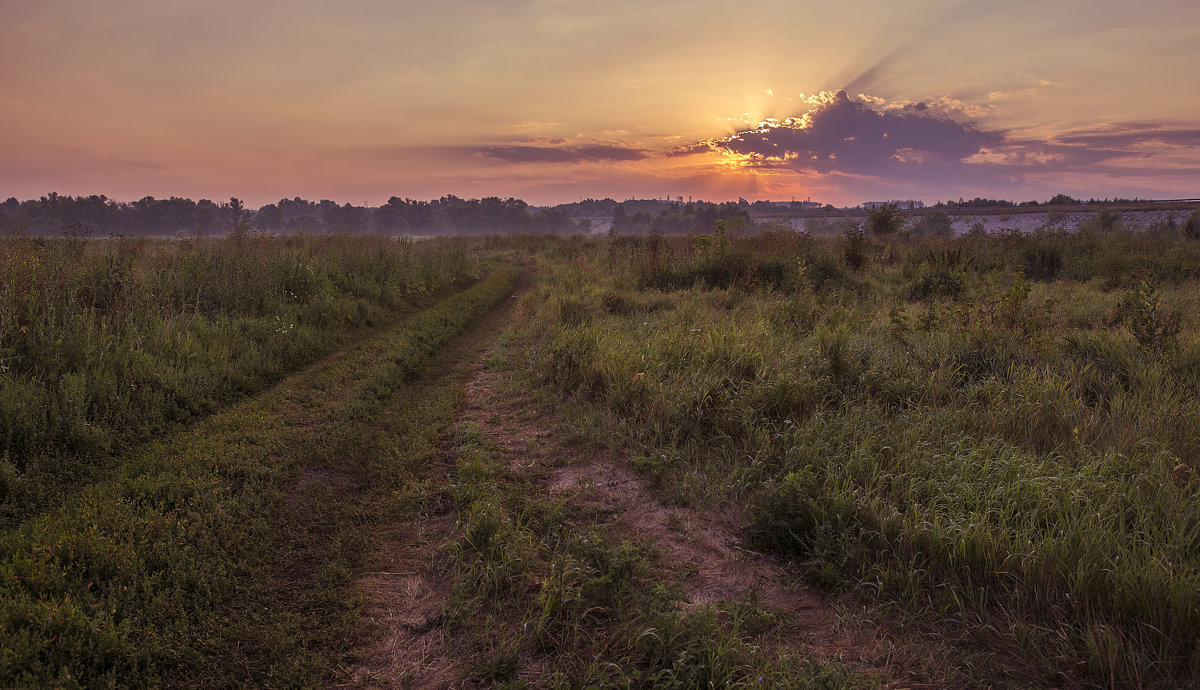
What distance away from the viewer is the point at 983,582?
3254mm

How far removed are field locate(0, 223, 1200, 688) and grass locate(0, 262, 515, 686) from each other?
0.9 inches

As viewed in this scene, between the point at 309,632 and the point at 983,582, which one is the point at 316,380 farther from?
the point at 983,582

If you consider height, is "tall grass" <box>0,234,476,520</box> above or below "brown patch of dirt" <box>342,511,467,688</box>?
above

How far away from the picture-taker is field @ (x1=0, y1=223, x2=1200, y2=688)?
2828 mm

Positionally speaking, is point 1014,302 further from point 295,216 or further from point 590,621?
point 295,216

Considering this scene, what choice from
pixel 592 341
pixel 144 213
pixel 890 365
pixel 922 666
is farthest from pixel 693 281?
pixel 144 213

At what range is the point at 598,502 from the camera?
14.9 feet

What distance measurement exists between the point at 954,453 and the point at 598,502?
3.03 metres

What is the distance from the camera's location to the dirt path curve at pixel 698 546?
2902mm

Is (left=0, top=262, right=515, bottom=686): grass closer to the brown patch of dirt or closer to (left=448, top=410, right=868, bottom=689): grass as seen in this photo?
the brown patch of dirt

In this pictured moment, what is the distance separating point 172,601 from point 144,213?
123012mm

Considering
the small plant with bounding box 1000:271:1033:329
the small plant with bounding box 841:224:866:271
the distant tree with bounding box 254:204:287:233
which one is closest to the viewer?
the small plant with bounding box 1000:271:1033:329

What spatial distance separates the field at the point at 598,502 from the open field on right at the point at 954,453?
0.09 ft

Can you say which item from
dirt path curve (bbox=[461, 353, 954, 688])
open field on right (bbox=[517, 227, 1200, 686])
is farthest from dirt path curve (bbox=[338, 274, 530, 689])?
open field on right (bbox=[517, 227, 1200, 686])
